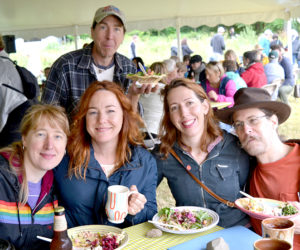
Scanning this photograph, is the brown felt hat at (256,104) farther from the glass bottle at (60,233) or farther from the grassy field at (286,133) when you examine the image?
the glass bottle at (60,233)

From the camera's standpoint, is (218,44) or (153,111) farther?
(218,44)

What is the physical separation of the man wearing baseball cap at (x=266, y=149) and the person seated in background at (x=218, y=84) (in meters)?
3.39

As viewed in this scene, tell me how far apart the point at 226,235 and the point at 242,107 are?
781mm

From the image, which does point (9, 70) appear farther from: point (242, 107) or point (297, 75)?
point (297, 75)

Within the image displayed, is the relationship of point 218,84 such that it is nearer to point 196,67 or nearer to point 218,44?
point 196,67

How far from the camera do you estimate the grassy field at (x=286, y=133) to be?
4.45m

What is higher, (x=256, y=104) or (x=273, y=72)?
(x=273, y=72)

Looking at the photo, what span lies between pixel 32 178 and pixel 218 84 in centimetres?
460

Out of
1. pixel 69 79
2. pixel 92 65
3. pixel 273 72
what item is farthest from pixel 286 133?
pixel 69 79

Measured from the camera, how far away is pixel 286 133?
752cm

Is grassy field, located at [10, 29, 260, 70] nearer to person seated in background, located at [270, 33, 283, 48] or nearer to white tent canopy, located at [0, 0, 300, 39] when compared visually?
person seated in background, located at [270, 33, 283, 48]

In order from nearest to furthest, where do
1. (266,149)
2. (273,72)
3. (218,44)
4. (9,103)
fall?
(266,149)
(9,103)
(273,72)
(218,44)

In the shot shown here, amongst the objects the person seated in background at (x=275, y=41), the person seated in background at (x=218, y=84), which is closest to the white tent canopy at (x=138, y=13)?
the person seated in background at (x=218, y=84)

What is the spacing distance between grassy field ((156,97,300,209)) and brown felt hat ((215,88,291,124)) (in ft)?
0.78
